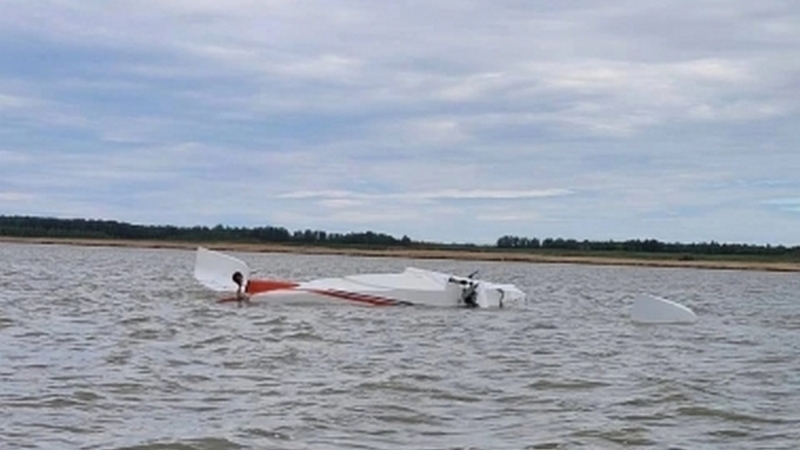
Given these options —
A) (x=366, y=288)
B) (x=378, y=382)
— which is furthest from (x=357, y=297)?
(x=378, y=382)

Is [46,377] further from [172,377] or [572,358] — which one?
[572,358]

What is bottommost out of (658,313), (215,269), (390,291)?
(658,313)

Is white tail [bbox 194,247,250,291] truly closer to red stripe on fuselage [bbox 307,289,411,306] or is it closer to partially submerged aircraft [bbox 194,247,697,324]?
partially submerged aircraft [bbox 194,247,697,324]

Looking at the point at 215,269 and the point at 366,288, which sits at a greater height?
the point at 215,269

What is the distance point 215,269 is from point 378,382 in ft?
68.5

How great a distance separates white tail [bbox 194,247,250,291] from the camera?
3547 cm

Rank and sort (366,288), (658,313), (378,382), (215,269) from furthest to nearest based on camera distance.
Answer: (215,269) → (366,288) → (658,313) → (378,382)

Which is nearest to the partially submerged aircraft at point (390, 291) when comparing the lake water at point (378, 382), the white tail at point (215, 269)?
the white tail at point (215, 269)

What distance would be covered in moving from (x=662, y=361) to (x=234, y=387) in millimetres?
8122

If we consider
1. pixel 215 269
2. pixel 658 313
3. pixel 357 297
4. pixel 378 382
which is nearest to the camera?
pixel 378 382

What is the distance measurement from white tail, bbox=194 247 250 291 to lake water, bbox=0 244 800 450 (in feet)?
19.5

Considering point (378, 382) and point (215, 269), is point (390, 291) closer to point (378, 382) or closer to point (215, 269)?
point (215, 269)

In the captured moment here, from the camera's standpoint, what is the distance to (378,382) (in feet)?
51.8

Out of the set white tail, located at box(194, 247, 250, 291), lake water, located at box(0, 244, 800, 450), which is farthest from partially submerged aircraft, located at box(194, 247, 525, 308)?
lake water, located at box(0, 244, 800, 450)
